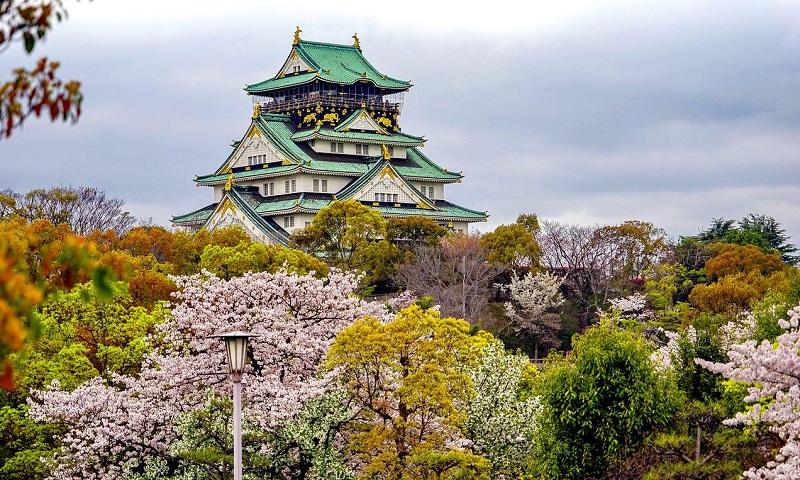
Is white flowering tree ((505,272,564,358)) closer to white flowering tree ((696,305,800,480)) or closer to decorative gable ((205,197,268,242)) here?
decorative gable ((205,197,268,242))

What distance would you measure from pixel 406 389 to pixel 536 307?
1625 inches

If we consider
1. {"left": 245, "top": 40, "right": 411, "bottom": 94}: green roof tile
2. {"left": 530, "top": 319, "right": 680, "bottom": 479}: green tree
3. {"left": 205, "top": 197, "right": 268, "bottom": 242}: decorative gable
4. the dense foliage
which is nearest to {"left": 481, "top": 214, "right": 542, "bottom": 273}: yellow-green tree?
{"left": 205, "top": 197, "right": 268, "bottom": 242}: decorative gable

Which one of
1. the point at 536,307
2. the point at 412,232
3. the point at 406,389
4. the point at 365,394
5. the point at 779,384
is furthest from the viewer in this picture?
the point at 412,232

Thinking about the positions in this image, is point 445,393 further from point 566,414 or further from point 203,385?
point 203,385

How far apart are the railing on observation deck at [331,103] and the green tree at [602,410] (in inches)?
Answer: 2499

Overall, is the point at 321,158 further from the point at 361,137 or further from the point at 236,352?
the point at 236,352

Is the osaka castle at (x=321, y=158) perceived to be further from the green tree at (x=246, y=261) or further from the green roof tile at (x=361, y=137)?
the green tree at (x=246, y=261)

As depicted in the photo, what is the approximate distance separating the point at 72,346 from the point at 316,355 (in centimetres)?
736

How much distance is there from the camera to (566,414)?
26.5 m

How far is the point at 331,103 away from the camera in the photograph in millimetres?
88875

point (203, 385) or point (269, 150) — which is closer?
point (203, 385)

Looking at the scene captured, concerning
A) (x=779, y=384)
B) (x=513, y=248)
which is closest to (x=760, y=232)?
(x=513, y=248)

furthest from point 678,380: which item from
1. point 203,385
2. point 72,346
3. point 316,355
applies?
point 72,346

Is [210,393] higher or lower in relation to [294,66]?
lower
